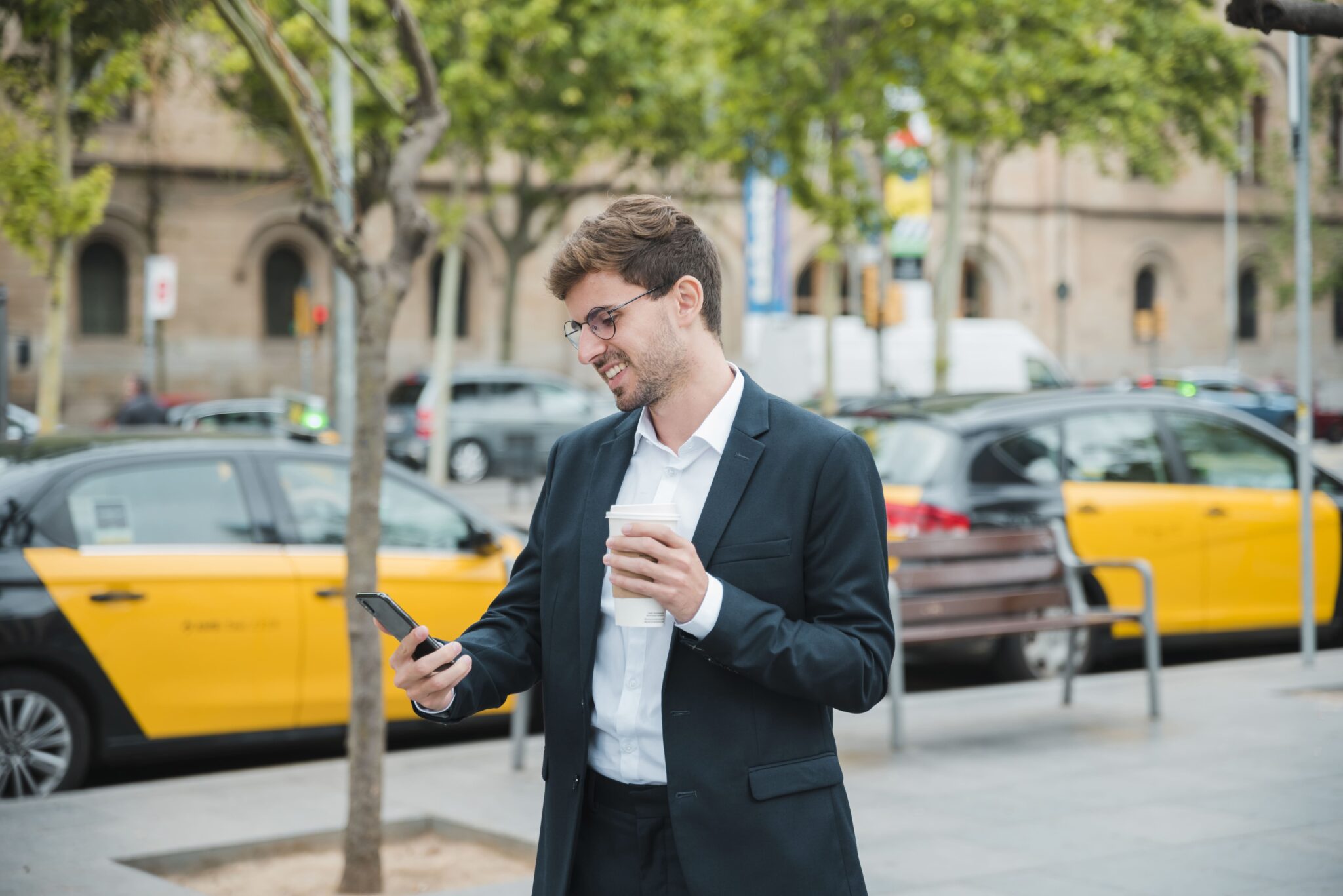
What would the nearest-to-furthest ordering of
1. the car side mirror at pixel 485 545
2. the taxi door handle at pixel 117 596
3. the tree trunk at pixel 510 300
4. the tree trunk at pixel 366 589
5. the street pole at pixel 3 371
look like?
the tree trunk at pixel 366 589, the taxi door handle at pixel 117 596, the car side mirror at pixel 485 545, the street pole at pixel 3 371, the tree trunk at pixel 510 300

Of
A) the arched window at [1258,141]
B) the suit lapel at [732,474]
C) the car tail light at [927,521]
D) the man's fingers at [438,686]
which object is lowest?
the car tail light at [927,521]

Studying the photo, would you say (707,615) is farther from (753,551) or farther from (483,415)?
(483,415)

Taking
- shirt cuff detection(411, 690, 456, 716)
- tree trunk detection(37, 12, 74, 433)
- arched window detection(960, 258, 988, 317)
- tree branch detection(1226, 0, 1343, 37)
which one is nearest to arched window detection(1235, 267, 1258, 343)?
arched window detection(960, 258, 988, 317)

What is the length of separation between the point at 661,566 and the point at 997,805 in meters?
4.12

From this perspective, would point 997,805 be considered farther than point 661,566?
Yes

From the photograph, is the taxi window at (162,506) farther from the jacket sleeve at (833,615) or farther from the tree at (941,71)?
the tree at (941,71)

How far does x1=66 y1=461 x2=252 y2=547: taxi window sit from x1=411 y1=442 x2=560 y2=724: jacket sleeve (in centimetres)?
439

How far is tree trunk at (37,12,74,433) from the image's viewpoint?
13.5 metres

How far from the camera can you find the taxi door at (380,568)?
725cm

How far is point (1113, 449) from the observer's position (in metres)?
9.48

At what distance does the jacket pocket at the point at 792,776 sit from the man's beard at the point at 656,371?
64 cm

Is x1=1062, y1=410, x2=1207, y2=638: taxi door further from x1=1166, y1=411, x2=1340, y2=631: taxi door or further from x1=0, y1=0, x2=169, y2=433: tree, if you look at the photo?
x1=0, y1=0, x2=169, y2=433: tree

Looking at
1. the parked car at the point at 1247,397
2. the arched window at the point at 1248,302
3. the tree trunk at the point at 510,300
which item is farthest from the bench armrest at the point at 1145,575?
the arched window at the point at 1248,302

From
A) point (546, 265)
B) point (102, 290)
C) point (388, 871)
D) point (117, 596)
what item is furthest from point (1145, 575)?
point (546, 265)
